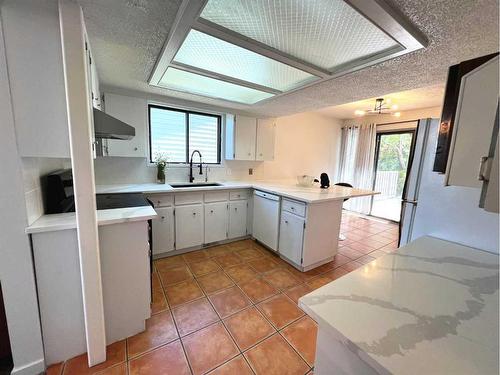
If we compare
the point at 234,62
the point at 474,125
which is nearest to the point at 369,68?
the point at 234,62

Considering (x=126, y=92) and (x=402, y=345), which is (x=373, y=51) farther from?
(x=126, y=92)

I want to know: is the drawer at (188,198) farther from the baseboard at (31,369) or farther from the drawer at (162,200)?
the baseboard at (31,369)

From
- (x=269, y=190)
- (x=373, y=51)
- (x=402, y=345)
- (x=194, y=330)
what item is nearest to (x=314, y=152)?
(x=269, y=190)

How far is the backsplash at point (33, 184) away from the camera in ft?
Answer: 3.89

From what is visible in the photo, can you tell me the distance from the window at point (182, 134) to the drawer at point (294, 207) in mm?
1555

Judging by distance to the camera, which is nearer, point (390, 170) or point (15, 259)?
point (15, 259)

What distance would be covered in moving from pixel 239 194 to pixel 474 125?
273 cm

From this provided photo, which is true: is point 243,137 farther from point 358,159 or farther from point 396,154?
point 396,154

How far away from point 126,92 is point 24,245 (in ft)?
7.33

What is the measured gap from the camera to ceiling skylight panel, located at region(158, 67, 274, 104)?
7.25 feet

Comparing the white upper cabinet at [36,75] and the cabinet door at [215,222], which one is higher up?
the white upper cabinet at [36,75]

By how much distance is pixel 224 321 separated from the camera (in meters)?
1.73

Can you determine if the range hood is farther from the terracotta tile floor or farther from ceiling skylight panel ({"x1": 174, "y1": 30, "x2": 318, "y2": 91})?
the terracotta tile floor

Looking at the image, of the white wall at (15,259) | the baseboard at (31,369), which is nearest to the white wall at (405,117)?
the white wall at (15,259)
